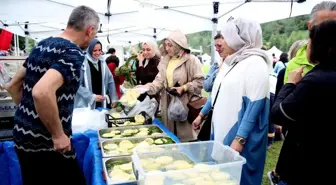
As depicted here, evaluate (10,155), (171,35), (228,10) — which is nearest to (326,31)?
(171,35)

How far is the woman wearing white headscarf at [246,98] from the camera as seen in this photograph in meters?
1.33

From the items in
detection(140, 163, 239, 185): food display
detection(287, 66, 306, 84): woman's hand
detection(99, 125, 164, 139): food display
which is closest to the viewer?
detection(140, 163, 239, 185): food display

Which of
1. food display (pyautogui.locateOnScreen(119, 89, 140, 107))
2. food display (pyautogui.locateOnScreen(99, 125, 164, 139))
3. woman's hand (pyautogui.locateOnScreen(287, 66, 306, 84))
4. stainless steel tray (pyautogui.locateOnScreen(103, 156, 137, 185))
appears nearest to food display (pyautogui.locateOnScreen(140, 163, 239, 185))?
stainless steel tray (pyautogui.locateOnScreen(103, 156, 137, 185))

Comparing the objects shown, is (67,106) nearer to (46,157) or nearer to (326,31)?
(46,157)

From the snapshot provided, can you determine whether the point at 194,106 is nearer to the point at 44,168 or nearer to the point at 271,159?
the point at 44,168

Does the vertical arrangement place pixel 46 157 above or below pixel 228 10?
below

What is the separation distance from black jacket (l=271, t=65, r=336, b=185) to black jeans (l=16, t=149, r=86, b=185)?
3.69 feet

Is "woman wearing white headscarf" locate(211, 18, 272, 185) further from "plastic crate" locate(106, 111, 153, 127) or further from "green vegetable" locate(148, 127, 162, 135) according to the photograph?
"plastic crate" locate(106, 111, 153, 127)

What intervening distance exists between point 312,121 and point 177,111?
1.45 m

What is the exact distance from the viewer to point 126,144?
1.53m

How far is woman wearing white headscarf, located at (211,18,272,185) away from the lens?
4.37 ft

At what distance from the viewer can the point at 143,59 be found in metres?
3.72

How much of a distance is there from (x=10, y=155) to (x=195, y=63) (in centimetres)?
173

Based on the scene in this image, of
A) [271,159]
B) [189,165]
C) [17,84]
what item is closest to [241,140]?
[189,165]
